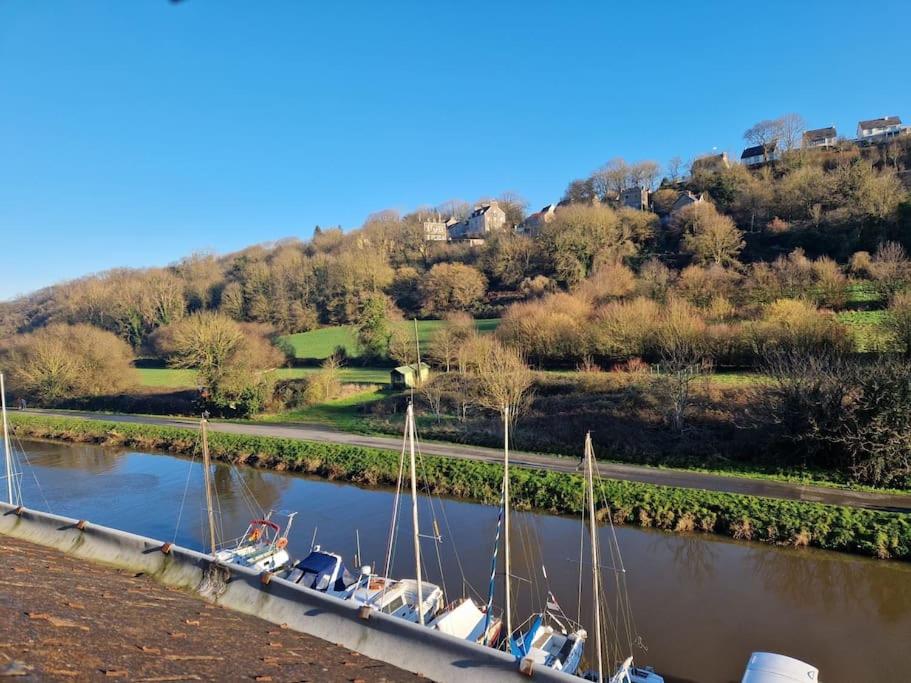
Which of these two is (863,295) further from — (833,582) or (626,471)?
(833,582)

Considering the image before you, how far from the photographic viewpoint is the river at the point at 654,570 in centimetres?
1199

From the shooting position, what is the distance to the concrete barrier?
17.8 ft

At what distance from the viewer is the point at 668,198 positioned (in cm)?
7919

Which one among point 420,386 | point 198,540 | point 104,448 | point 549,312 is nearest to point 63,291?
point 104,448

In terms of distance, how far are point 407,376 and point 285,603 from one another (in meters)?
34.4

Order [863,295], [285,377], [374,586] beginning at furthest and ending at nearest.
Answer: [285,377]
[863,295]
[374,586]

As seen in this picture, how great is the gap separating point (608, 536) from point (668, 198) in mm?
71471

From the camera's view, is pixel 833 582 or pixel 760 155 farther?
pixel 760 155

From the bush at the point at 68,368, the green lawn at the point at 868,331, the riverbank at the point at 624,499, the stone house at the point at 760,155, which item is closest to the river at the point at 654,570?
the riverbank at the point at 624,499

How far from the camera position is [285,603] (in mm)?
6719

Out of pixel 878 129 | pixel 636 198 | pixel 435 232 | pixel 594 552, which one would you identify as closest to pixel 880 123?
pixel 878 129

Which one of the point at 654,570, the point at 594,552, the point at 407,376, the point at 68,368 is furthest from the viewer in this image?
the point at 68,368

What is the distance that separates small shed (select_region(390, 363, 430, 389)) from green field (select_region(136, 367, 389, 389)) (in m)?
2.00

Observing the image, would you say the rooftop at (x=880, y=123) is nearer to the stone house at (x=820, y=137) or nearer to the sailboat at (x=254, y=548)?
the stone house at (x=820, y=137)
